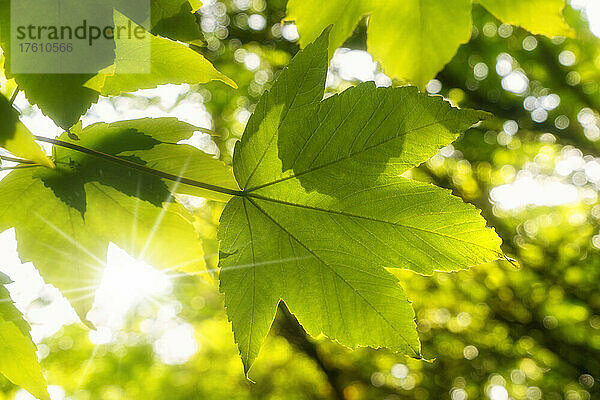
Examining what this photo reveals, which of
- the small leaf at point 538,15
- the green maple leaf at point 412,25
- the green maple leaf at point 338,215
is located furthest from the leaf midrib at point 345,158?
the small leaf at point 538,15

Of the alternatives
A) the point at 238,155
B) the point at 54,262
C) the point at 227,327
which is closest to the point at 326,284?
the point at 238,155

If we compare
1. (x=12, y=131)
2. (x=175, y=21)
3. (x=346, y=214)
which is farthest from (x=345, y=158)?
(x=12, y=131)

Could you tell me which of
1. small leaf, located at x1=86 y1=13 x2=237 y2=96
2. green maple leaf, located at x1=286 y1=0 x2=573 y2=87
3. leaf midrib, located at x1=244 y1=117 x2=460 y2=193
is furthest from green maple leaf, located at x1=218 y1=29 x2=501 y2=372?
green maple leaf, located at x1=286 y1=0 x2=573 y2=87

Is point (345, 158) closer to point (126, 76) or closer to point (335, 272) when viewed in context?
point (335, 272)

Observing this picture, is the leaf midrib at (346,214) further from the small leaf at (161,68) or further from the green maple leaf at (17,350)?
the green maple leaf at (17,350)

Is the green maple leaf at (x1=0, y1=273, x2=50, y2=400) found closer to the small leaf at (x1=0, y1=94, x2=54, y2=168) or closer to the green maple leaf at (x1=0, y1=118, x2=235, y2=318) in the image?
the green maple leaf at (x1=0, y1=118, x2=235, y2=318)

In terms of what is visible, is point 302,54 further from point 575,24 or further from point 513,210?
point 513,210
